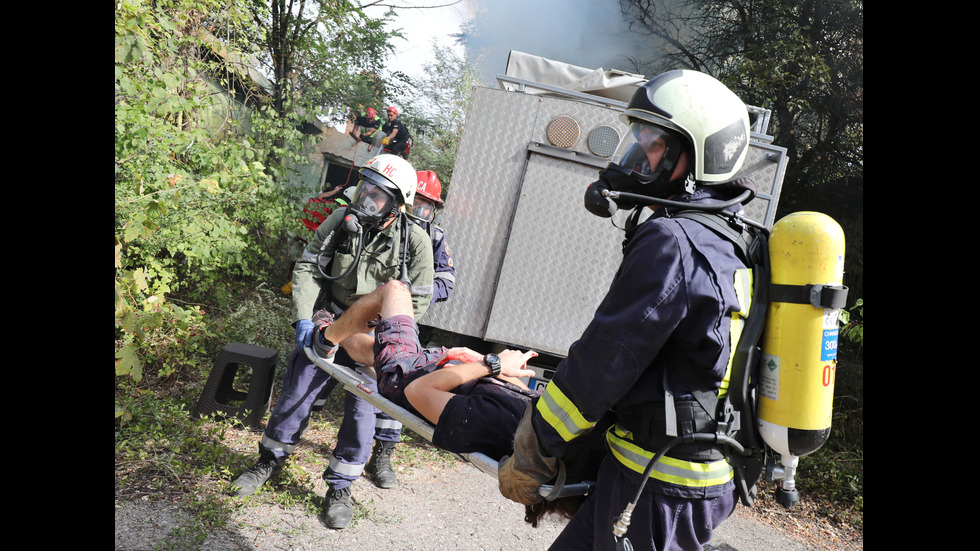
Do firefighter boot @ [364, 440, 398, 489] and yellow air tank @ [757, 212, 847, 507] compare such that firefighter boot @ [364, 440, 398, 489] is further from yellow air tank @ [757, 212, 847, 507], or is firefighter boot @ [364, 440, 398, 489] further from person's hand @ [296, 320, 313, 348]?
yellow air tank @ [757, 212, 847, 507]

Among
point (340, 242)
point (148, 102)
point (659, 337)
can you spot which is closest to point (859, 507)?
point (659, 337)

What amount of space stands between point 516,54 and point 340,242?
2896 millimetres

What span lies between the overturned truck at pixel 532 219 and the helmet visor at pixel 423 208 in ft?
1.47

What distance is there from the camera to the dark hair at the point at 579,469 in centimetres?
192

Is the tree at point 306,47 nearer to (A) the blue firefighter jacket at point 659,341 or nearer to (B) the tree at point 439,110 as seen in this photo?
(B) the tree at point 439,110

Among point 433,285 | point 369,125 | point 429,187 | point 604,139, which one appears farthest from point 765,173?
point 369,125

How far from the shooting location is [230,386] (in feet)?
14.0

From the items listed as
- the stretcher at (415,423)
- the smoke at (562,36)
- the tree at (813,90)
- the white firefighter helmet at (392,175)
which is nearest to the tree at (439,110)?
the smoke at (562,36)

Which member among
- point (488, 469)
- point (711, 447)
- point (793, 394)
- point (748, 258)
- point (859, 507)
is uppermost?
point (748, 258)

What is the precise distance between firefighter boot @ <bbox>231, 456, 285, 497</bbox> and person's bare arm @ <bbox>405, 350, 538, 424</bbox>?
5.00ft

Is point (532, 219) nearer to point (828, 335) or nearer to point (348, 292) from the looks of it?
point (348, 292)

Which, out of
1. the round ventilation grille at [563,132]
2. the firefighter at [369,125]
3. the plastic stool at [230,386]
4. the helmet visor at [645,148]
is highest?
the firefighter at [369,125]
